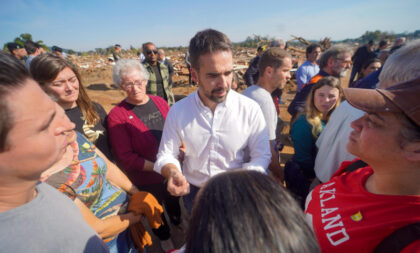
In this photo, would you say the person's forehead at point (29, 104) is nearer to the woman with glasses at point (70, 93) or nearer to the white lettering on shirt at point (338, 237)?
the woman with glasses at point (70, 93)

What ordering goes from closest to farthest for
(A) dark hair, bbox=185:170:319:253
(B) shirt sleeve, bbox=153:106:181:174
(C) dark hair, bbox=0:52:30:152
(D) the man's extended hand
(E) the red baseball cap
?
1. (A) dark hair, bbox=185:170:319:253
2. (C) dark hair, bbox=0:52:30:152
3. (E) the red baseball cap
4. (D) the man's extended hand
5. (B) shirt sleeve, bbox=153:106:181:174

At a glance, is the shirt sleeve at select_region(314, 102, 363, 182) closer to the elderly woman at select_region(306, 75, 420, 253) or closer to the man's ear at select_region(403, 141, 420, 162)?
the elderly woman at select_region(306, 75, 420, 253)

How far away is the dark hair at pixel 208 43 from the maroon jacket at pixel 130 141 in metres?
1.08

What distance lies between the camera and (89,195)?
1337mm

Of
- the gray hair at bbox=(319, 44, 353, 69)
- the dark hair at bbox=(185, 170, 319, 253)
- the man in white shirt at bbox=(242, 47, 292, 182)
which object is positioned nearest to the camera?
the dark hair at bbox=(185, 170, 319, 253)

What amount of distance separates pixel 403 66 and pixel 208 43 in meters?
1.36

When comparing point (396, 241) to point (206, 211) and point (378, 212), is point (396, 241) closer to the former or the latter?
point (378, 212)

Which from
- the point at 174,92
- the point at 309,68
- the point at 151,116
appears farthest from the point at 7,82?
the point at 174,92

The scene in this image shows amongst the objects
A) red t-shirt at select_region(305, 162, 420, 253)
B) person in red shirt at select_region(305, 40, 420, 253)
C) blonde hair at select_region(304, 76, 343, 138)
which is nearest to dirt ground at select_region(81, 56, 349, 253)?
blonde hair at select_region(304, 76, 343, 138)

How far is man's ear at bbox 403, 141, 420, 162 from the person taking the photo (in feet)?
2.80

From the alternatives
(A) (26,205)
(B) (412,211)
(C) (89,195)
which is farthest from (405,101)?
(C) (89,195)

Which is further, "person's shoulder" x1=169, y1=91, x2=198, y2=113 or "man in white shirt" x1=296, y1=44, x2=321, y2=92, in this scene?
"man in white shirt" x1=296, y1=44, x2=321, y2=92

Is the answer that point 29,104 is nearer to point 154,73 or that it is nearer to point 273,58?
point 273,58

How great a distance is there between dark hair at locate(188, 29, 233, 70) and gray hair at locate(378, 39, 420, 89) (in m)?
1.19
